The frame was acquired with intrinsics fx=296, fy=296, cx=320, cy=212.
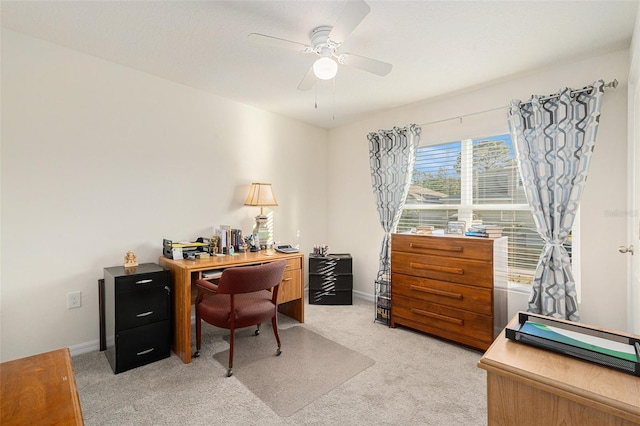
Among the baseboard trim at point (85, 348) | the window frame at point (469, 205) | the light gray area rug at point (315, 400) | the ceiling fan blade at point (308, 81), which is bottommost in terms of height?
the light gray area rug at point (315, 400)

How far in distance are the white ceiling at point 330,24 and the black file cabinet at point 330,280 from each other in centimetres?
206

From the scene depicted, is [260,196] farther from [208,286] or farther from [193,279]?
[208,286]

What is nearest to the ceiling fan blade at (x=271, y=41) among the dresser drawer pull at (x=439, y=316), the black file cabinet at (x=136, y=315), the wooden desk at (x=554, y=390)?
the black file cabinet at (x=136, y=315)

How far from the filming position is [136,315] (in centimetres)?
223

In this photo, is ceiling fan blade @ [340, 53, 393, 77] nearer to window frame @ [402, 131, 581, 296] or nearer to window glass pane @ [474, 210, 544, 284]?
window frame @ [402, 131, 581, 296]

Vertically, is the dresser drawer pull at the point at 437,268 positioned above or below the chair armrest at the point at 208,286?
above

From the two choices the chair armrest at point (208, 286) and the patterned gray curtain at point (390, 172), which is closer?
the chair armrest at point (208, 286)

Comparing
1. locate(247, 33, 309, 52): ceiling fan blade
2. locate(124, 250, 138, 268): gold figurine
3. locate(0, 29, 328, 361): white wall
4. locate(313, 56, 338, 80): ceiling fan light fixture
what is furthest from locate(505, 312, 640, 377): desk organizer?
locate(0, 29, 328, 361): white wall

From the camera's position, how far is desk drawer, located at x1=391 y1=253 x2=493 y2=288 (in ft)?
8.18

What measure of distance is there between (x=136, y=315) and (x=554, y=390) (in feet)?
8.19

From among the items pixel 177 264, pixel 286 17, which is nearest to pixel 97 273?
pixel 177 264

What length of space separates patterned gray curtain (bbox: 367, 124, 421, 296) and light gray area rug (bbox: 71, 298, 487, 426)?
3.66 feet

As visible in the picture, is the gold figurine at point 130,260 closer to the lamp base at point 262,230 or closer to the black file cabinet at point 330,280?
the lamp base at point 262,230

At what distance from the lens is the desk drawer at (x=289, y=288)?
9.89ft
